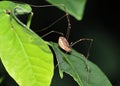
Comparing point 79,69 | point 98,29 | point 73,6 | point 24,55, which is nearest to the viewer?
point 24,55

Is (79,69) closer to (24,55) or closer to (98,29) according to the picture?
(24,55)

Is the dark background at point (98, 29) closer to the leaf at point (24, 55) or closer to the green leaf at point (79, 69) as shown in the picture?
the green leaf at point (79, 69)

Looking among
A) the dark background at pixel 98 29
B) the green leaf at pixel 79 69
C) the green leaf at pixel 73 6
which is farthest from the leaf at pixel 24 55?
the dark background at pixel 98 29

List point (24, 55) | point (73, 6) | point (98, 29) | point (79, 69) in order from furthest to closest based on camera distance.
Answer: point (98, 29) → point (73, 6) → point (79, 69) → point (24, 55)

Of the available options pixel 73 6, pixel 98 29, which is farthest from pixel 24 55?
pixel 98 29

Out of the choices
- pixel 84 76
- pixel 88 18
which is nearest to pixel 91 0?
pixel 88 18

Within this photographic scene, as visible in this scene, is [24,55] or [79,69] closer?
[24,55]

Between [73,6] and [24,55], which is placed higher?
[24,55]
